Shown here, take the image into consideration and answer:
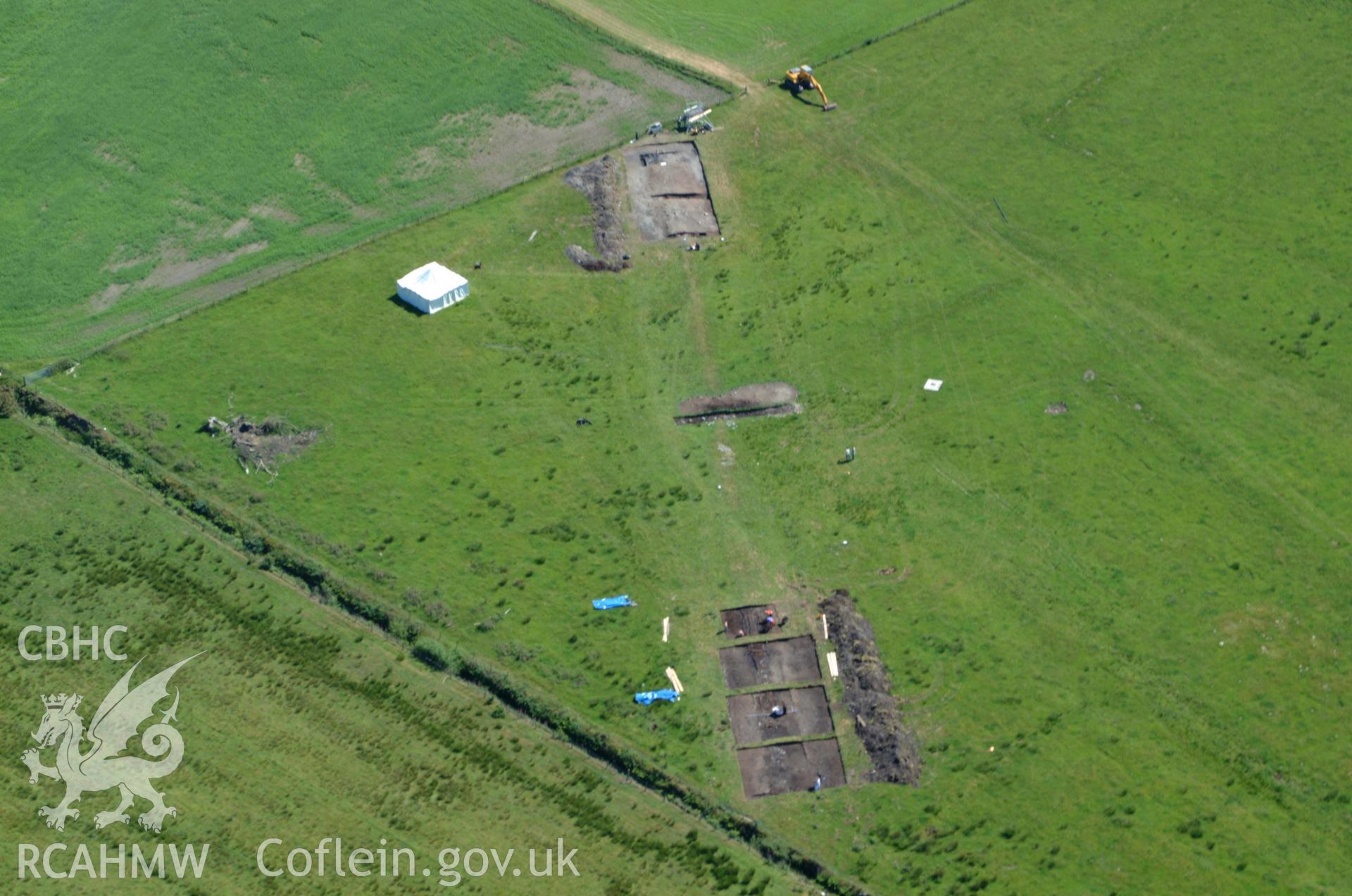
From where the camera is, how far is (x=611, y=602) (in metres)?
78.4

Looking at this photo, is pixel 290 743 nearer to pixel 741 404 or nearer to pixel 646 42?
pixel 741 404

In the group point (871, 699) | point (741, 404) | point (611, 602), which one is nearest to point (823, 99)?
point (741, 404)

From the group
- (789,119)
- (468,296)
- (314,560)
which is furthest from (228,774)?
(789,119)

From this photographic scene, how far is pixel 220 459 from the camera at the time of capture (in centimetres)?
→ 8619

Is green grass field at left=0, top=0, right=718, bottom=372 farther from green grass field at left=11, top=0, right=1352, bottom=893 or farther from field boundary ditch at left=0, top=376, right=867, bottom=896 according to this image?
field boundary ditch at left=0, top=376, right=867, bottom=896

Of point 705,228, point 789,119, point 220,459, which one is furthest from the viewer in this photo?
point 789,119

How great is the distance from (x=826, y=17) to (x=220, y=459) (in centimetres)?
6962

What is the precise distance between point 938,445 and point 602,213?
1304 inches

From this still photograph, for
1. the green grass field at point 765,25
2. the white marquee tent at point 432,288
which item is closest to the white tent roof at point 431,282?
the white marquee tent at point 432,288

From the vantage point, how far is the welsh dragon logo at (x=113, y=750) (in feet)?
230

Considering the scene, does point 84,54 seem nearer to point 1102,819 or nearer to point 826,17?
point 826,17

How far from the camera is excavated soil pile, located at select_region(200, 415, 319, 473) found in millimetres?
86250

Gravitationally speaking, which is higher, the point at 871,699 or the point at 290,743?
the point at 871,699

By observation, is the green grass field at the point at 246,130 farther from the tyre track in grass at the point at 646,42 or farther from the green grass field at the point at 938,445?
the green grass field at the point at 938,445
